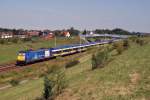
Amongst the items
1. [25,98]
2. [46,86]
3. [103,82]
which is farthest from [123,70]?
[25,98]

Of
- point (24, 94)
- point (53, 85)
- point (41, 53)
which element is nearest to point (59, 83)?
point (53, 85)

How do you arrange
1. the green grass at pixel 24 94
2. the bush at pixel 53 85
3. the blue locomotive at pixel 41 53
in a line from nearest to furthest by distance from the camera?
the bush at pixel 53 85
the green grass at pixel 24 94
the blue locomotive at pixel 41 53

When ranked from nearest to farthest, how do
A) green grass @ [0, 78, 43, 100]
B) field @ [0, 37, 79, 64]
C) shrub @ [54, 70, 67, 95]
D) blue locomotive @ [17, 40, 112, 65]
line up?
shrub @ [54, 70, 67, 95]
green grass @ [0, 78, 43, 100]
blue locomotive @ [17, 40, 112, 65]
field @ [0, 37, 79, 64]

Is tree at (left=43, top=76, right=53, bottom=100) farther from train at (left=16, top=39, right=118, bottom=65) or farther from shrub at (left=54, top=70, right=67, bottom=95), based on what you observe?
train at (left=16, top=39, right=118, bottom=65)

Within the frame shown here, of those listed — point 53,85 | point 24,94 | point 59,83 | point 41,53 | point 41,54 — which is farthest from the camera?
point 41,54

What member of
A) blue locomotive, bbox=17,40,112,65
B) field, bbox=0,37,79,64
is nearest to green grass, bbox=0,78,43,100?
blue locomotive, bbox=17,40,112,65

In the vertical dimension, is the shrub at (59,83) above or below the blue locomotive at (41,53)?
above

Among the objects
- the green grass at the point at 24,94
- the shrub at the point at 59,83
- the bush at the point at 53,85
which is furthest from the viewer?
the green grass at the point at 24,94

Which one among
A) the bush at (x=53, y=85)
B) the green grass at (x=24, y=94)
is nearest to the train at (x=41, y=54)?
the green grass at (x=24, y=94)

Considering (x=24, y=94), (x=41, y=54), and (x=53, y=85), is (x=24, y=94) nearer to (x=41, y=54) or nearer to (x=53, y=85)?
(x=53, y=85)

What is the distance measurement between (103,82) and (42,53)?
41.2 m

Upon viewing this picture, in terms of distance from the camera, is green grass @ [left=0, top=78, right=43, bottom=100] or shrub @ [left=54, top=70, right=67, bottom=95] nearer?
shrub @ [left=54, top=70, right=67, bottom=95]

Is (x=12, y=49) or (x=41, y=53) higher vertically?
(x=41, y=53)

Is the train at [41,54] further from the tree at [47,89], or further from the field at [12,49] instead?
the tree at [47,89]
